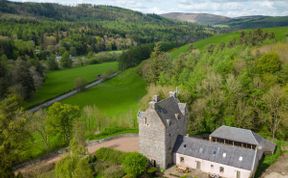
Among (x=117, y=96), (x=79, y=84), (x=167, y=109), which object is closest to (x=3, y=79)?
(x=79, y=84)

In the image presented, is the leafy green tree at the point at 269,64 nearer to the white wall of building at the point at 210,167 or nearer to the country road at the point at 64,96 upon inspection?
the white wall of building at the point at 210,167

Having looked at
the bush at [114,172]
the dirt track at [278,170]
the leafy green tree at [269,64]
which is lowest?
the bush at [114,172]

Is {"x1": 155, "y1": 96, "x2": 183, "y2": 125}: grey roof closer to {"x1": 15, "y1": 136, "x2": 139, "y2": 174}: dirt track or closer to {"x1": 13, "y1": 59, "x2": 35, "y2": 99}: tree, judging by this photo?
{"x1": 15, "y1": 136, "x2": 139, "y2": 174}: dirt track

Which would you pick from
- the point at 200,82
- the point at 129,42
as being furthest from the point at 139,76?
the point at 129,42

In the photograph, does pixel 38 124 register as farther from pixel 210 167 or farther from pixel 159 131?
pixel 210 167

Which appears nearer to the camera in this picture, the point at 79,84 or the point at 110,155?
the point at 110,155

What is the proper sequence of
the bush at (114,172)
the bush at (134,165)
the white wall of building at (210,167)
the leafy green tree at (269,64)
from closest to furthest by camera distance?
the white wall of building at (210,167) < the bush at (134,165) < the bush at (114,172) < the leafy green tree at (269,64)

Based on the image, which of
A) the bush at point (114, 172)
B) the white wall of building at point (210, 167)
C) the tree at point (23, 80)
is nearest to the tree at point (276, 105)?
the white wall of building at point (210, 167)
